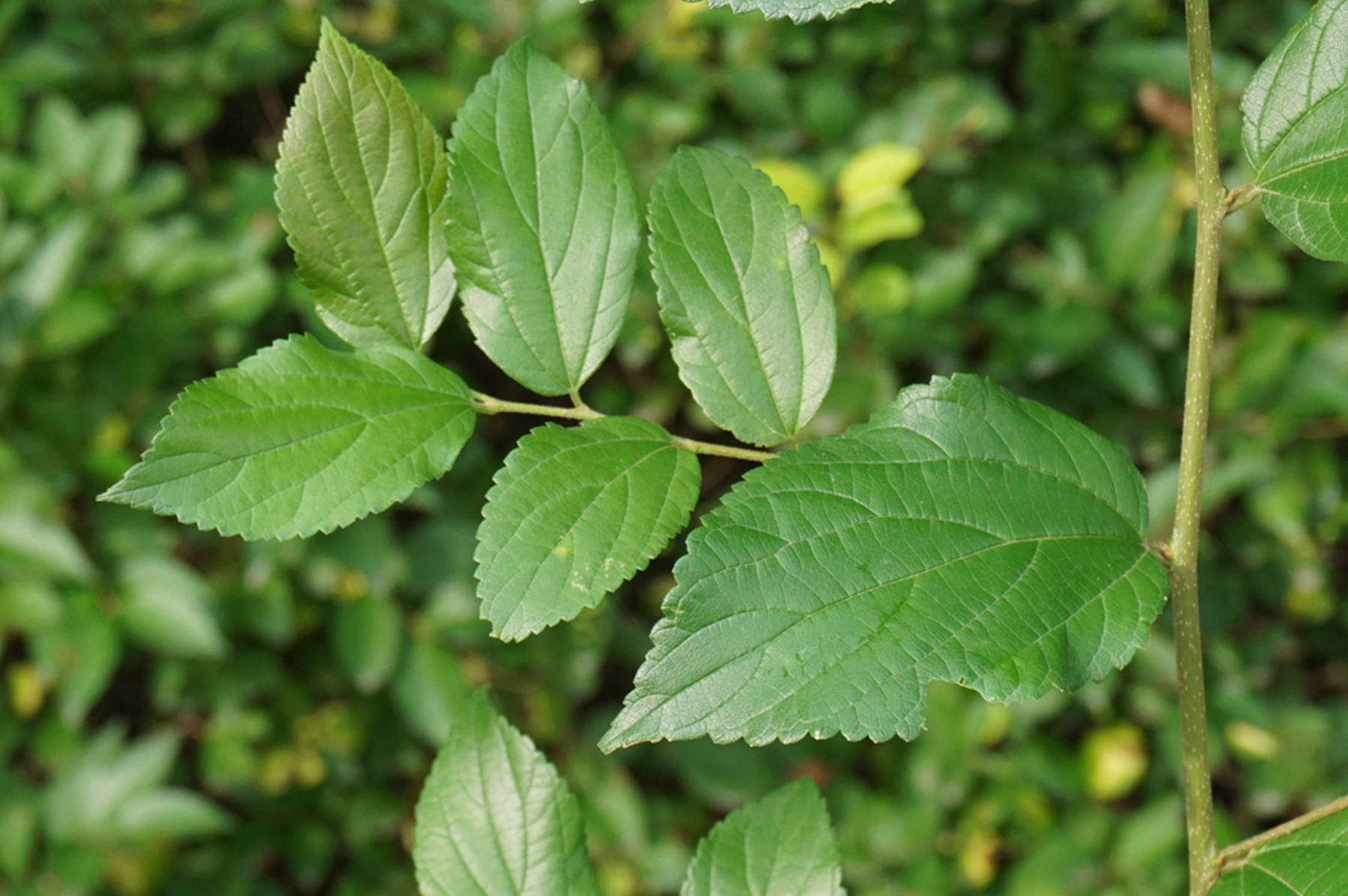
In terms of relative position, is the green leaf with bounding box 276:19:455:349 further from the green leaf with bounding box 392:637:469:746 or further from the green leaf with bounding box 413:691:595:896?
the green leaf with bounding box 392:637:469:746

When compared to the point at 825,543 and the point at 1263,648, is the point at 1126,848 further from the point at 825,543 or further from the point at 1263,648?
the point at 825,543

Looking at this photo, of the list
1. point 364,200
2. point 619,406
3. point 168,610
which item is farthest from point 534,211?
point 619,406

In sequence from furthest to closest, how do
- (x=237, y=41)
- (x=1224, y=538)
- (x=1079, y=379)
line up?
(x=1224, y=538), (x=1079, y=379), (x=237, y=41)

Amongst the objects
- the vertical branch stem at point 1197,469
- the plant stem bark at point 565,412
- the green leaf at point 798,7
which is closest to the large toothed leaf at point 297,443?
the plant stem bark at point 565,412

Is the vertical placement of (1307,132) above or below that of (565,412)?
above

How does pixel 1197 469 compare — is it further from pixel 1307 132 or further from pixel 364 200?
pixel 364 200

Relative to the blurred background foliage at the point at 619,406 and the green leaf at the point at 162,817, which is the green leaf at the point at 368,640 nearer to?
the blurred background foliage at the point at 619,406

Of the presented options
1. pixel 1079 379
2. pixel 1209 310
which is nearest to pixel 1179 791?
pixel 1079 379

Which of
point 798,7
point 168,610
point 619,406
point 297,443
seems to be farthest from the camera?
point 619,406
